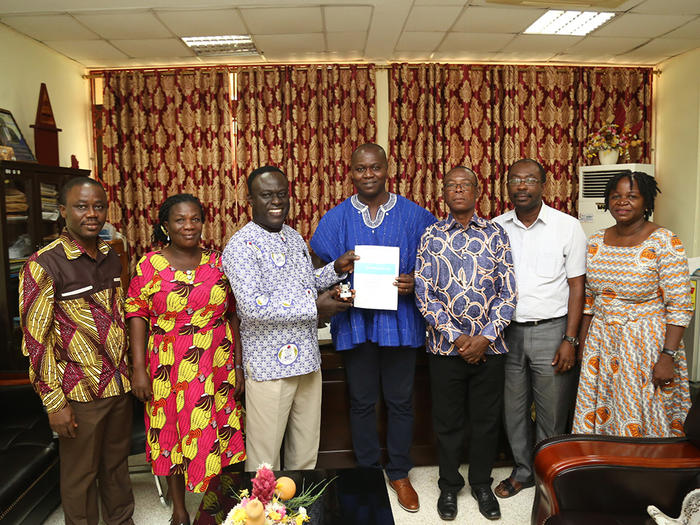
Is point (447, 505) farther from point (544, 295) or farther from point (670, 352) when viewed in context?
point (670, 352)

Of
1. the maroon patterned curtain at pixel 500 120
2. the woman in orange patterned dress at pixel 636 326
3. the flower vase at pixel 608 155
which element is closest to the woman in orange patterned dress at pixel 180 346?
the woman in orange patterned dress at pixel 636 326

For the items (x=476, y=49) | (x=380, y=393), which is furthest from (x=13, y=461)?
(x=476, y=49)

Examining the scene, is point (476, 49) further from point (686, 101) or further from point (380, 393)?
point (380, 393)

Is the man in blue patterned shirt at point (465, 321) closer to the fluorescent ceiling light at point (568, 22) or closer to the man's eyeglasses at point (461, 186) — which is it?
the man's eyeglasses at point (461, 186)

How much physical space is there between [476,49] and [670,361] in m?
3.75

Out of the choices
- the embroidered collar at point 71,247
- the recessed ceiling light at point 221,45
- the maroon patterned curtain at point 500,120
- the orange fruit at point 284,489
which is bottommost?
the orange fruit at point 284,489

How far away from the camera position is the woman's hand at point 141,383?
205 cm

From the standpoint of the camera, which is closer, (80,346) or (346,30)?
(80,346)

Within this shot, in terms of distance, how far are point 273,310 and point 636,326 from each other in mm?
1599

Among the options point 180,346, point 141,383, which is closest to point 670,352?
point 180,346

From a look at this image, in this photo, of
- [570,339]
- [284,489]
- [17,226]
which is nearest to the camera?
[284,489]

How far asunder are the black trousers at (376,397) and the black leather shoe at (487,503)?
366 mm

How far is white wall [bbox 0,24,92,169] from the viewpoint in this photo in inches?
160

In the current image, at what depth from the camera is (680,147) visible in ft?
16.6
